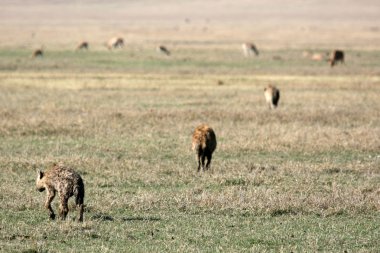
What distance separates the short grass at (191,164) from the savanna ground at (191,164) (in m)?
0.03

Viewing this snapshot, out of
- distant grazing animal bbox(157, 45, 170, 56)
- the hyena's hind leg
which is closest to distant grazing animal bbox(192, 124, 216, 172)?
the hyena's hind leg

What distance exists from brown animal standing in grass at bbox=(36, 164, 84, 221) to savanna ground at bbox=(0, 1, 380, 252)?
0.22 m

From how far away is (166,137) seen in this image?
2039 centimetres

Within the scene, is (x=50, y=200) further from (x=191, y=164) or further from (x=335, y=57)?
(x=335, y=57)

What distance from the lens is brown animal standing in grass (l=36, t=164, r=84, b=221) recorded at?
10627 mm

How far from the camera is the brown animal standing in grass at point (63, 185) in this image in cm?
1063

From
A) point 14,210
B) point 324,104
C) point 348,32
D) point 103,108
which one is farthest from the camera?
point 348,32

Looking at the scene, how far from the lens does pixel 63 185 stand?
420 inches

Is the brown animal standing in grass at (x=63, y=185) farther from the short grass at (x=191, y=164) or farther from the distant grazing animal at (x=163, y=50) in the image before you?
the distant grazing animal at (x=163, y=50)

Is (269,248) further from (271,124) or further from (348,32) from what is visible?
(348,32)

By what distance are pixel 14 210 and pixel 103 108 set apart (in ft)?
45.4

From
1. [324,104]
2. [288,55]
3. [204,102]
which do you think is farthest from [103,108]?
[288,55]

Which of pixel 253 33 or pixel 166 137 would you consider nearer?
pixel 166 137

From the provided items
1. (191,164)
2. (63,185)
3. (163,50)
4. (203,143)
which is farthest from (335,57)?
(63,185)
